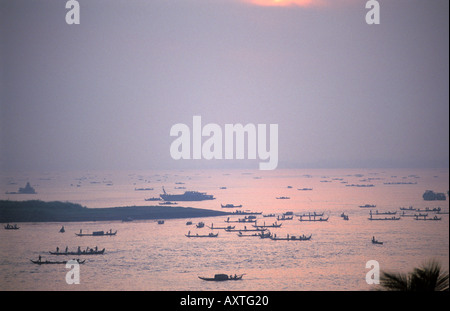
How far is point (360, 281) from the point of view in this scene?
13.8 metres

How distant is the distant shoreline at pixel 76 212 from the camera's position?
29.1m

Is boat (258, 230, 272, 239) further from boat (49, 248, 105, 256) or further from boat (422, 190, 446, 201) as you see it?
boat (422, 190, 446, 201)

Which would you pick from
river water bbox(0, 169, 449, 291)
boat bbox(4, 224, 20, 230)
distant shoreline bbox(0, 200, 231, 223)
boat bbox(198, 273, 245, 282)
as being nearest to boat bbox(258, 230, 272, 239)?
river water bbox(0, 169, 449, 291)

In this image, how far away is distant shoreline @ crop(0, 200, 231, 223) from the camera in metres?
29.1

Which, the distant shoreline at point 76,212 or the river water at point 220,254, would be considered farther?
the distant shoreline at point 76,212

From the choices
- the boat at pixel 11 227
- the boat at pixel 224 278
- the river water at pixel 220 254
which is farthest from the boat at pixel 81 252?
the boat at pixel 11 227

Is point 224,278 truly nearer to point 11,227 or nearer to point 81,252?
point 81,252

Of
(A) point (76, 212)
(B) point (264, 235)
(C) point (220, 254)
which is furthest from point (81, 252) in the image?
(A) point (76, 212)

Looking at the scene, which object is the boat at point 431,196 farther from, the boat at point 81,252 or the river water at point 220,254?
the boat at point 81,252

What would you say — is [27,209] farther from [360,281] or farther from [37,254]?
[360,281]

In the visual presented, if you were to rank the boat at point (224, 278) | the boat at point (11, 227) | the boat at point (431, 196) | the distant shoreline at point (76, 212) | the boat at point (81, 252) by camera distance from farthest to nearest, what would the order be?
the boat at point (431, 196) < the distant shoreline at point (76, 212) < the boat at point (11, 227) < the boat at point (81, 252) < the boat at point (224, 278)

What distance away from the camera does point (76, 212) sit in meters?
30.8
